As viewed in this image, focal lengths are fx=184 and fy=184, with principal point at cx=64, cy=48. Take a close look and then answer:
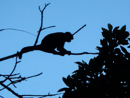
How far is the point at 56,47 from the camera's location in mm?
6789

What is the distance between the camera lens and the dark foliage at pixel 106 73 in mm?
2906

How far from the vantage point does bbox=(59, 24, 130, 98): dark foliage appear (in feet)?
9.53

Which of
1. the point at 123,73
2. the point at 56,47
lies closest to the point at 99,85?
the point at 123,73

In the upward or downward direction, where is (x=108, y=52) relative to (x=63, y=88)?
upward

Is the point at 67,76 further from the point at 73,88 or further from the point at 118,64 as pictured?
the point at 118,64

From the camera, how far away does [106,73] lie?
10.4ft

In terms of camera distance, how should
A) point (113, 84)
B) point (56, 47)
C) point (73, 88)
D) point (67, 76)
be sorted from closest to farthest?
point (113, 84)
point (73, 88)
point (67, 76)
point (56, 47)

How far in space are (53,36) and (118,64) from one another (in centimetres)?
396

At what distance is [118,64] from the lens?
10.3 feet

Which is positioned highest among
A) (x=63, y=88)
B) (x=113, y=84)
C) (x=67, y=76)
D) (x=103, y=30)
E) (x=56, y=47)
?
(x=56, y=47)

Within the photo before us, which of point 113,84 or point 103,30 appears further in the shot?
point 103,30

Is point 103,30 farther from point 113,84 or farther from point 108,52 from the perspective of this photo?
point 113,84

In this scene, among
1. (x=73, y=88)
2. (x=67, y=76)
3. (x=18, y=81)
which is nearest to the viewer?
(x=18, y=81)

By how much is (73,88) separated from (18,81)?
1.09 m
